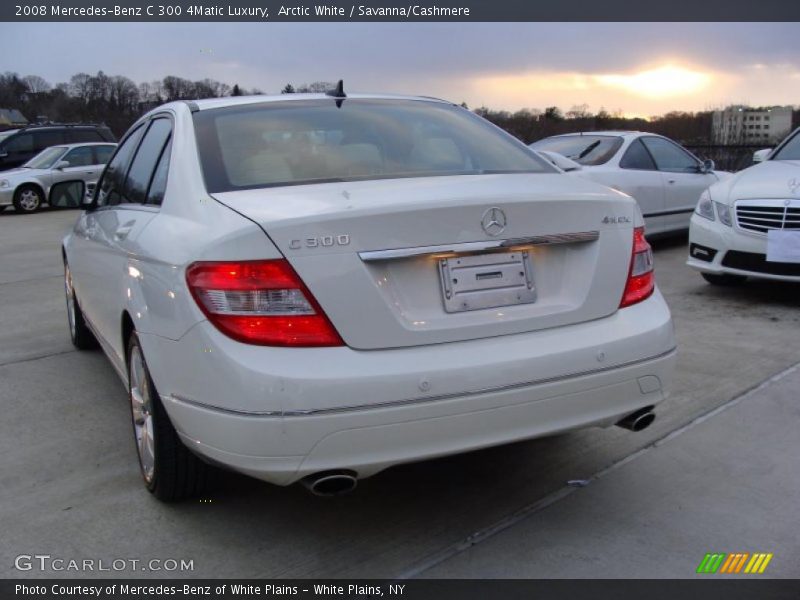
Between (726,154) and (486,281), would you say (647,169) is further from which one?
(726,154)

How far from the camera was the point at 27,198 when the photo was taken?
17719 millimetres

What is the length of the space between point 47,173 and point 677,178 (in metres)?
14.2

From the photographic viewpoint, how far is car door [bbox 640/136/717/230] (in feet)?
30.5

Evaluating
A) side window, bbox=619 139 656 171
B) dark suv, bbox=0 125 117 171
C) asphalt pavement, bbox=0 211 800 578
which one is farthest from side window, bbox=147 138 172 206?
dark suv, bbox=0 125 117 171

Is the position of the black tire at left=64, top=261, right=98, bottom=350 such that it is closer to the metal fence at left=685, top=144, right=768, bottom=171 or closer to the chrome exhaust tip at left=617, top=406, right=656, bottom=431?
the chrome exhaust tip at left=617, top=406, right=656, bottom=431

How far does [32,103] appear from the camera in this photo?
71.5 metres

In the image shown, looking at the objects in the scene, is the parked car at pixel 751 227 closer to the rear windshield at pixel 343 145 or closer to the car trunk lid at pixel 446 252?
the rear windshield at pixel 343 145

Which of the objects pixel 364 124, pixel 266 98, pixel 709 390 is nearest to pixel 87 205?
pixel 266 98

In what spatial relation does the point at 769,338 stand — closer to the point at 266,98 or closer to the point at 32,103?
the point at 266,98

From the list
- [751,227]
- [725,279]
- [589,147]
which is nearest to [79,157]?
[589,147]

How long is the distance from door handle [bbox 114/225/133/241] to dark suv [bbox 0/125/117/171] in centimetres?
1840

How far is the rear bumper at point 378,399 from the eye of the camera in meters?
2.38

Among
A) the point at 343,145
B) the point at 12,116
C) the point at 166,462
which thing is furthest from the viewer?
the point at 12,116

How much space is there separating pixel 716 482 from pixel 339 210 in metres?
1.92
